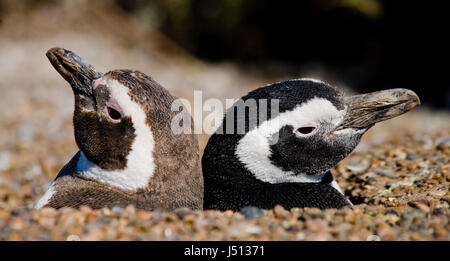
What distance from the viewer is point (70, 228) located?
279cm

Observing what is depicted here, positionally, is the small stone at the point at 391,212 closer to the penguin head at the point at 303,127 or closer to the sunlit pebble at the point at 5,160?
the penguin head at the point at 303,127

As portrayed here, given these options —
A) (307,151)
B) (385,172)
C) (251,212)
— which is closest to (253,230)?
(251,212)

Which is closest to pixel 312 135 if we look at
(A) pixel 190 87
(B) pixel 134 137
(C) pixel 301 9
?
(B) pixel 134 137

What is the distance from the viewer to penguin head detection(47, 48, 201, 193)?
3.19m

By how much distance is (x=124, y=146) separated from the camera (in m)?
3.21

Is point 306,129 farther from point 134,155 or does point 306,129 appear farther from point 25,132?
point 25,132

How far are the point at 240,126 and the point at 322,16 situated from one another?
1042 centimetres

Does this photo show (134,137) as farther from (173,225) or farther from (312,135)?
(312,135)

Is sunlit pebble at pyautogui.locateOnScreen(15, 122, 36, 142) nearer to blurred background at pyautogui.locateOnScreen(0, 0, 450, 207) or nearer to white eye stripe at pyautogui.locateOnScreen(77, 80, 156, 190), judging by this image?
blurred background at pyautogui.locateOnScreen(0, 0, 450, 207)

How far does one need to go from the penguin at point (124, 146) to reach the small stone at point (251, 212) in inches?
17.0

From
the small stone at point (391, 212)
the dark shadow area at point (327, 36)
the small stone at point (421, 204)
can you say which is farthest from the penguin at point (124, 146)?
the dark shadow area at point (327, 36)

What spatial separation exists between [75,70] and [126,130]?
0.52 m

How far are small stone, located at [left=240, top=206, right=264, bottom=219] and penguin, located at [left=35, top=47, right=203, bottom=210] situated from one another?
0.43 m

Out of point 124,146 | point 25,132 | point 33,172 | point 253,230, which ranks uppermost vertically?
point 25,132
